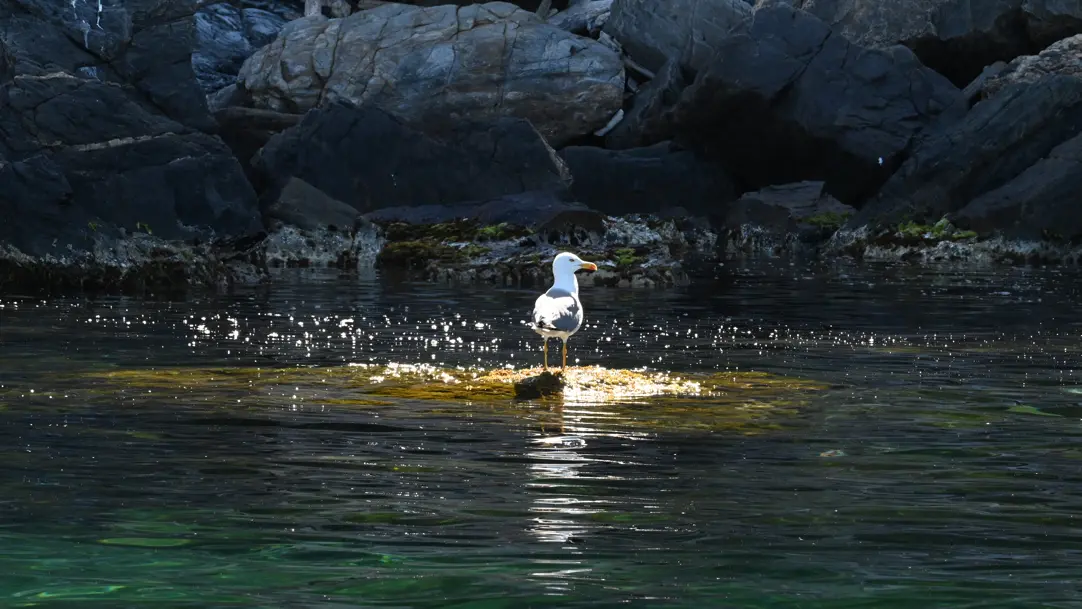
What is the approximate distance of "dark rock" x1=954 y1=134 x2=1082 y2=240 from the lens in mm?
31156

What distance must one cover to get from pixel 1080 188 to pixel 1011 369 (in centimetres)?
1939

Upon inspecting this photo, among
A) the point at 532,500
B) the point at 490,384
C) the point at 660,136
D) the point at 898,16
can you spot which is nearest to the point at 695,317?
the point at 490,384

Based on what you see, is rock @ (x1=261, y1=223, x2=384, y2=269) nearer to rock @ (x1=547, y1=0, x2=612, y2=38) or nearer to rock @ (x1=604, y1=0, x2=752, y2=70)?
rock @ (x1=604, y1=0, x2=752, y2=70)

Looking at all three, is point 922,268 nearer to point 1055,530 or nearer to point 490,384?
point 490,384

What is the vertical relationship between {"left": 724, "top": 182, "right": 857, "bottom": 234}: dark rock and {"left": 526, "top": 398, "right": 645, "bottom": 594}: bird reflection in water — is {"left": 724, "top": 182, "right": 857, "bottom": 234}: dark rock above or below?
above

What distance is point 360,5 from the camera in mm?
53500

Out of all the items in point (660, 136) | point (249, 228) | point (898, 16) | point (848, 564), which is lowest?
point (848, 564)

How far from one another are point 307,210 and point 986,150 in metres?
14.2

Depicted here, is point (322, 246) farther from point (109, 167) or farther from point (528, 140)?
point (528, 140)

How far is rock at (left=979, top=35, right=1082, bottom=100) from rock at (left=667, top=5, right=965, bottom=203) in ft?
A: 3.06

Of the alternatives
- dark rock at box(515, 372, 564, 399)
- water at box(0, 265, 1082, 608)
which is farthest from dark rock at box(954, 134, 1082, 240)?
dark rock at box(515, 372, 564, 399)

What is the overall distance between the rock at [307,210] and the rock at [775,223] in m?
10.2

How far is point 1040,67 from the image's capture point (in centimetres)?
3909

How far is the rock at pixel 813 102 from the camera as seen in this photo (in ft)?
124
